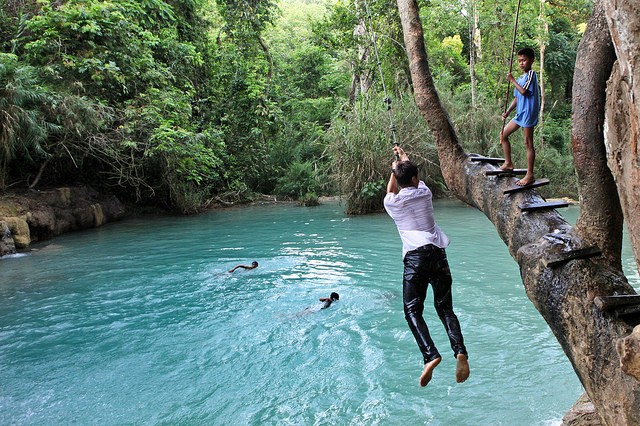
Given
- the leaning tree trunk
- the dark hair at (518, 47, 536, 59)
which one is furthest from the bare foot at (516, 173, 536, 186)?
the dark hair at (518, 47, 536, 59)

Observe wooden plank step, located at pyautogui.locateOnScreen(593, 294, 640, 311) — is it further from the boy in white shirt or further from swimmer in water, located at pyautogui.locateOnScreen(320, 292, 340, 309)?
swimmer in water, located at pyautogui.locateOnScreen(320, 292, 340, 309)

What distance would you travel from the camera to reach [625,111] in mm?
1957

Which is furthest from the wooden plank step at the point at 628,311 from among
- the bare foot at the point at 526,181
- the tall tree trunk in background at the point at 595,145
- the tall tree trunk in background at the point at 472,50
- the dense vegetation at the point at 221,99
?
the tall tree trunk in background at the point at 472,50

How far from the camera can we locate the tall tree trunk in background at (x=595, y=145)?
2.41m

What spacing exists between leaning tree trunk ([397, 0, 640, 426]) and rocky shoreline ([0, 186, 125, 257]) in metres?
11.9

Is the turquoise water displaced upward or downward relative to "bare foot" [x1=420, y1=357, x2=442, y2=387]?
downward

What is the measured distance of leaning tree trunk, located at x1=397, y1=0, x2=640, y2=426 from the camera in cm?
197

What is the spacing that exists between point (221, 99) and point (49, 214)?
9.33 meters

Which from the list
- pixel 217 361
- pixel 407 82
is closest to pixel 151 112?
pixel 407 82

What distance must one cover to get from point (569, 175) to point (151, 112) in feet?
49.4

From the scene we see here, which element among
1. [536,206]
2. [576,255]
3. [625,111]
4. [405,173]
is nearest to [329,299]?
[405,173]

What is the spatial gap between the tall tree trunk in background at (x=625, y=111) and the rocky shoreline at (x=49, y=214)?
12704mm

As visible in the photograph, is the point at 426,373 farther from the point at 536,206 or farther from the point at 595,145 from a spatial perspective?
the point at 595,145

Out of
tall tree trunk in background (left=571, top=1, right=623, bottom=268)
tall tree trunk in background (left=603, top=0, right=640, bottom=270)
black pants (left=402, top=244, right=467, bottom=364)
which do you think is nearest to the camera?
tall tree trunk in background (left=603, top=0, right=640, bottom=270)
